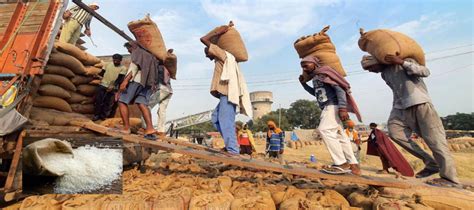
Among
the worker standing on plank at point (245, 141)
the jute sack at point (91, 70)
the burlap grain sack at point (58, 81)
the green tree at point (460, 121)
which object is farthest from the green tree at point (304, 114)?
the burlap grain sack at point (58, 81)

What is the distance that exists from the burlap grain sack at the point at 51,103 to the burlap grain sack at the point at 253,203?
10.1ft

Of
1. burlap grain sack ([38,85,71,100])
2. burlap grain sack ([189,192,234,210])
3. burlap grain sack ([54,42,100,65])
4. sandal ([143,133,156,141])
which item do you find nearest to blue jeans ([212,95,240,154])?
sandal ([143,133,156,141])

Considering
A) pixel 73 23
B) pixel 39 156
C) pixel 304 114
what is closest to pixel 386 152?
pixel 39 156

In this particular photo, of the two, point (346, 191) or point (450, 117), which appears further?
point (450, 117)

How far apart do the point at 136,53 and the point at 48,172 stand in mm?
2089

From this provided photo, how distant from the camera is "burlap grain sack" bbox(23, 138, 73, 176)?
229 cm

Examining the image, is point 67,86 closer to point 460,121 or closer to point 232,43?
point 232,43

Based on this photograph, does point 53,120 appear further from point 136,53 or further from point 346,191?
point 346,191

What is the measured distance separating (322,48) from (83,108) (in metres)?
4.02

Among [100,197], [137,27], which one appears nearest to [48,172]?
[100,197]

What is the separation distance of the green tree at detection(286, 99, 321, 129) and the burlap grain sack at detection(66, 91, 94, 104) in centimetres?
5153

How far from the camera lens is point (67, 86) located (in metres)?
4.41

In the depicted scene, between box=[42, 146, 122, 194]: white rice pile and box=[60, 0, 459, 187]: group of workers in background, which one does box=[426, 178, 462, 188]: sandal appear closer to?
box=[60, 0, 459, 187]: group of workers in background

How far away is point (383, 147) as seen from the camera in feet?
15.9
